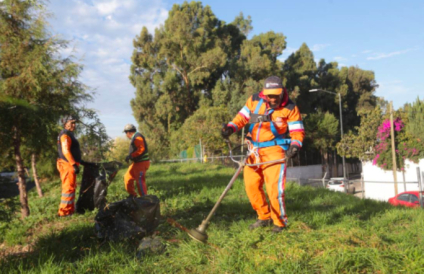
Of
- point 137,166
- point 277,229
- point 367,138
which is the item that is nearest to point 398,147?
point 367,138

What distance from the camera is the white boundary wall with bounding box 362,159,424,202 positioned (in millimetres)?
21812

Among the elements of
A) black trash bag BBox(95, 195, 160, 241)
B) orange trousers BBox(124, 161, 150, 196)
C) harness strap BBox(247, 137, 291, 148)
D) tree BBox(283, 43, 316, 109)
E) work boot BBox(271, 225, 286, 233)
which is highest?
tree BBox(283, 43, 316, 109)

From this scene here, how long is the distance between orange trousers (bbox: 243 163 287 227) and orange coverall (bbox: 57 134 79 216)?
11.0ft

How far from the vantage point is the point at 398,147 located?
23.7 metres

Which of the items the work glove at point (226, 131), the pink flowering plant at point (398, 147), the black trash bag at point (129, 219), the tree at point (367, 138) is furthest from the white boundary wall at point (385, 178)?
the black trash bag at point (129, 219)

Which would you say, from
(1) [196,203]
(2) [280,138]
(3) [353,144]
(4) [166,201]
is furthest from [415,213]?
(3) [353,144]

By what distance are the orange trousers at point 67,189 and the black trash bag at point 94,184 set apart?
0.14 metres

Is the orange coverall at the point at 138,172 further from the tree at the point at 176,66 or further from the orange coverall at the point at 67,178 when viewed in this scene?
the tree at the point at 176,66

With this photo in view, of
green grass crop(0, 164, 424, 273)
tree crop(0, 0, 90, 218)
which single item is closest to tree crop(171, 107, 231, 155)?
tree crop(0, 0, 90, 218)

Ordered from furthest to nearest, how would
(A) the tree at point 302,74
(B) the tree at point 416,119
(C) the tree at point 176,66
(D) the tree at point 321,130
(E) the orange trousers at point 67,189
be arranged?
(A) the tree at point 302,74
(D) the tree at point 321,130
(C) the tree at point 176,66
(B) the tree at point 416,119
(E) the orange trousers at point 67,189

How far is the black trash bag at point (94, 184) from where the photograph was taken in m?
5.58

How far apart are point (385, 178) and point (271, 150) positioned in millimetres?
23874

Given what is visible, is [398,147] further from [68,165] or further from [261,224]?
[68,165]

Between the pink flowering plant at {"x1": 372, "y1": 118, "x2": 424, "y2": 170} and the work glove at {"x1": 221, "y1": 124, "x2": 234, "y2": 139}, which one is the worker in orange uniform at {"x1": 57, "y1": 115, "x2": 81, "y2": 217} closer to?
the work glove at {"x1": 221, "y1": 124, "x2": 234, "y2": 139}
